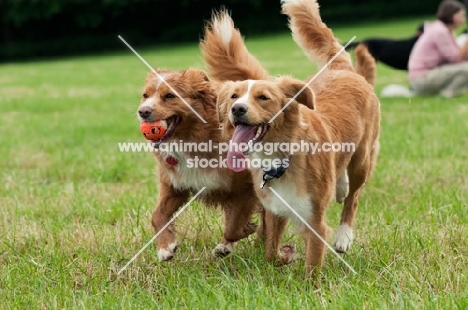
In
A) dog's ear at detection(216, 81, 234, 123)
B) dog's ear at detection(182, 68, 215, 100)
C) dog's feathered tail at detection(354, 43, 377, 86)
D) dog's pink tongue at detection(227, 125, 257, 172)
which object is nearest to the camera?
dog's pink tongue at detection(227, 125, 257, 172)

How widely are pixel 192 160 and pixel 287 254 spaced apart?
858 millimetres

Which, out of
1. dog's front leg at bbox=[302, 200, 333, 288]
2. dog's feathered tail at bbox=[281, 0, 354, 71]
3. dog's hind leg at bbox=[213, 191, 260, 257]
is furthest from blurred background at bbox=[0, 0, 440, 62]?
dog's front leg at bbox=[302, 200, 333, 288]

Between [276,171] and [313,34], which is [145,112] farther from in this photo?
[313,34]

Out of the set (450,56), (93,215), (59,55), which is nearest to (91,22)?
(59,55)

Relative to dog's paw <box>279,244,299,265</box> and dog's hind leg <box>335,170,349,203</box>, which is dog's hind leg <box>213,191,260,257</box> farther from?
dog's hind leg <box>335,170,349,203</box>

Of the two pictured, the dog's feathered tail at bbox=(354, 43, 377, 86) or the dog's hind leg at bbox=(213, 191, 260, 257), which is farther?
the dog's feathered tail at bbox=(354, 43, 377, 86)

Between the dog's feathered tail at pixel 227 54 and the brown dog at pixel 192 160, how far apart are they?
0.61m

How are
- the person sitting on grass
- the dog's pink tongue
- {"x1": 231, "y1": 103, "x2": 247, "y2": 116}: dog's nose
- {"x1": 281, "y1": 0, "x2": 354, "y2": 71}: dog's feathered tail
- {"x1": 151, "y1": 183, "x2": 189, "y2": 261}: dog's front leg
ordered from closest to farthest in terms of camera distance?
{"x1": 231, "y1": 103, "x2": 247, "y2": 116}: dog's nose < the dog's pink tongue < {"x1": 151, "y1": 183, "x2": 189, "y2": 261}: dog's front leg < {"x1": 281, "y1": 0, "x2": 354, "y2": 71}: dog's feathered tail < the person sitting on grass

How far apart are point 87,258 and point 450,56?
959 centimetres

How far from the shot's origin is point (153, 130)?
15.1 ft

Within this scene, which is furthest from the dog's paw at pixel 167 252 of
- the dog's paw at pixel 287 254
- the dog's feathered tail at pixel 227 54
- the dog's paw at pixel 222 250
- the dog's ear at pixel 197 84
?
the dog's feathered tail at pixel 227 54

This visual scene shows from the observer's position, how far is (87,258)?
14.8ft

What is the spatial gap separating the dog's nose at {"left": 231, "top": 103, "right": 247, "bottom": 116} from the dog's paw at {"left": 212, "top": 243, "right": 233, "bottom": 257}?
1.16 meters

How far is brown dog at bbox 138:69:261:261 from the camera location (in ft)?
15.5
